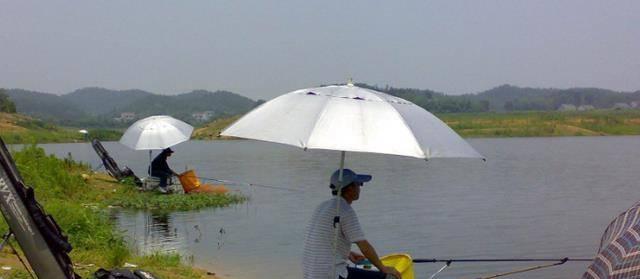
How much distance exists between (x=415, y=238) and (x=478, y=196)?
8184 millimetres

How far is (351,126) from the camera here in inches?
207

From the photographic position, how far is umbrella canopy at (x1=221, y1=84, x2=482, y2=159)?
516 cm

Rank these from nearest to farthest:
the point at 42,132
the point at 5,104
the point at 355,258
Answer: the point at 355,258 < the point at 42,132 < the point at 5,104

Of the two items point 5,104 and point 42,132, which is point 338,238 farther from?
point 5,104

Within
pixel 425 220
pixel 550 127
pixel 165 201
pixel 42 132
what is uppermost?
pixel 550 127

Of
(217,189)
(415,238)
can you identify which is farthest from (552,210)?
(217,189)

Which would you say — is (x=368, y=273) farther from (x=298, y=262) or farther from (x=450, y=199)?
(x=450, y=199)

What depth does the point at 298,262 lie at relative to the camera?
476 inches

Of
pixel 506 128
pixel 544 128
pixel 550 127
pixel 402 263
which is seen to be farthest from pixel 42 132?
pixel 402 263

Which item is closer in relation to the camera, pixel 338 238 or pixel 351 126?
pixel 351 126

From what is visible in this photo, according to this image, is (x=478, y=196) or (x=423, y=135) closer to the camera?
(x=423, y=135)

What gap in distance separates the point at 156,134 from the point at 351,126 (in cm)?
1444

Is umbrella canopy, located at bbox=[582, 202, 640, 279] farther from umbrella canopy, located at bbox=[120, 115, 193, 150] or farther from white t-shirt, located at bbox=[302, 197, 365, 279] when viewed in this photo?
umbrella canopy, located at bbox=[120, 115, 193, 150]

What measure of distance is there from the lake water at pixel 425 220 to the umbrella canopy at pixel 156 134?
7.58ft
